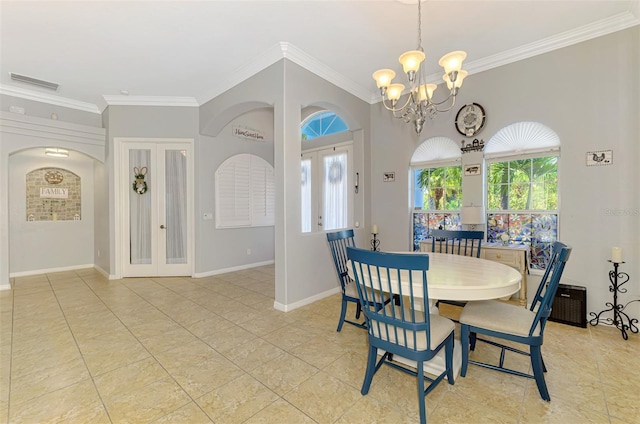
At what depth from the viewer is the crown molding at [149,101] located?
4621 millimetres

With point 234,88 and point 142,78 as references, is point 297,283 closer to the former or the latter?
point 234,88

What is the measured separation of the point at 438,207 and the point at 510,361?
227cm

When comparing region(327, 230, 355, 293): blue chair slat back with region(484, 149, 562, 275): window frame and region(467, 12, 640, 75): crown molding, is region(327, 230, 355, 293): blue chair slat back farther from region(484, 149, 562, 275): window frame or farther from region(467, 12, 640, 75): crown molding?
region(467, 12, 640, 75): crown molding

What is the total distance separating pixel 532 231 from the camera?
3426 millimetres

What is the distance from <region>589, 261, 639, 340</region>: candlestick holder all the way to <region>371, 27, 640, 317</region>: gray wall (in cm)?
7

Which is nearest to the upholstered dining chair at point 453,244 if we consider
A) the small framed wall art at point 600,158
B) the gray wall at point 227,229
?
the small framed wall art at point 600,158

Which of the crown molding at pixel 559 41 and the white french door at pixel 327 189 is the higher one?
the crown molding at pixel 559 41

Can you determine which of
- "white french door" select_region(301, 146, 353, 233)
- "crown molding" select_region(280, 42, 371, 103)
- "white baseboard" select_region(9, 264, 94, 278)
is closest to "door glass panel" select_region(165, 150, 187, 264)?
"white french door" select_region(301, 146, 353, 233)

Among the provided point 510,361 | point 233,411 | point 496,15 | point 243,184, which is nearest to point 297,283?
point 233,411

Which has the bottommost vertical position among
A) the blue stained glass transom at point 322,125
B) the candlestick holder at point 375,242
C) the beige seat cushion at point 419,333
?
the beige seat cushion at point 419,333

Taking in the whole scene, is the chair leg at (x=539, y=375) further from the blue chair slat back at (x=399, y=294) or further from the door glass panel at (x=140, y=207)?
the door glass panel at (x=140, y=207)

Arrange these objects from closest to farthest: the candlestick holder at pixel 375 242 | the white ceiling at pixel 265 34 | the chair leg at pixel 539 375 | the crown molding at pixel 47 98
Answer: the chair leg at pixel 539 375, the white ceiling at pixel 265 34, the crown molding at pixel 47 98, the candlestick holder at pixel 375 242

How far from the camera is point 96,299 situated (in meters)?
3.75

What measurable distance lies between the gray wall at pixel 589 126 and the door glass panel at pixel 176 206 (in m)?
4.73
